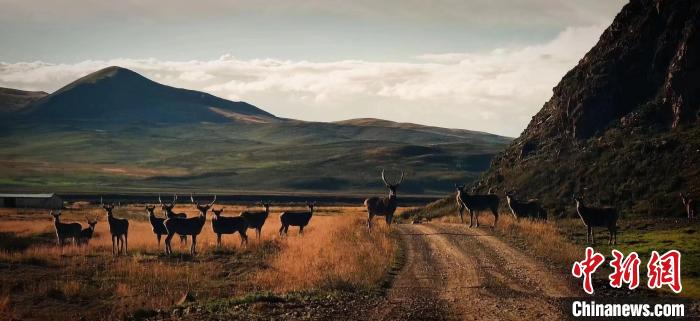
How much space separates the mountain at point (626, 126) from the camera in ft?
156

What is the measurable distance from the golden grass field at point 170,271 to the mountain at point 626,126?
17963 millimetres

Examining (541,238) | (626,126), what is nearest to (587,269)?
(541,238)

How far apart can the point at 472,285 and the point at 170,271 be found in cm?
1285

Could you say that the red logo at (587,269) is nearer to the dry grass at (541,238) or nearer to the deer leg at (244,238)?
the dry grass at (541,238)

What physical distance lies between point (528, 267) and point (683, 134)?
28632 millimetres

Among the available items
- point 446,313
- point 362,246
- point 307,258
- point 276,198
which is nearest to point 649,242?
point 362,246

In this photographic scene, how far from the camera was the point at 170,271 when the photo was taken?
2959 cm

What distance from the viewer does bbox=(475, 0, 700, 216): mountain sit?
4769cm

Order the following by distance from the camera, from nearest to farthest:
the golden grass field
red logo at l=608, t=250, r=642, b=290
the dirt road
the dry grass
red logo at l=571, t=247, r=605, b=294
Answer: the dirt road
red logo at l=571, t=247, r=605, b=294
red logo at l=608, t=250, r=642, b=290
the golden grass field
the dry grass

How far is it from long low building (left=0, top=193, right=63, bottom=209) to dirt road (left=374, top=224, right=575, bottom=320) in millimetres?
77559

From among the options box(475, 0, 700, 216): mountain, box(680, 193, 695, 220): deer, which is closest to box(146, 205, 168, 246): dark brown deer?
box(475, 0, 700, 216): mountain

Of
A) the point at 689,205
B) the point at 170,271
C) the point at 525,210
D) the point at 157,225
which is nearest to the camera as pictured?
the point at 170,271

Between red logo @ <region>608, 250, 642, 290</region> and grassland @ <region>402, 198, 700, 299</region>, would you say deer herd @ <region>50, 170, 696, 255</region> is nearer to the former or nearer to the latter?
grassland @ <region>402, 198, 700, 299</region>

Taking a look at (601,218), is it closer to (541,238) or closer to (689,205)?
(541,238)
